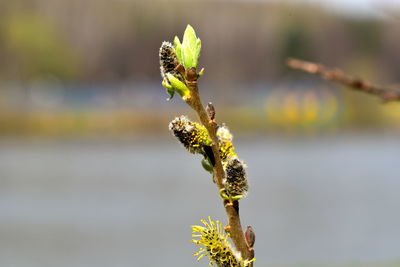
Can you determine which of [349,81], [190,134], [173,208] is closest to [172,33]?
[173,208]

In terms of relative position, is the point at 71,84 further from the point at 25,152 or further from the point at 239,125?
the point at 25,152

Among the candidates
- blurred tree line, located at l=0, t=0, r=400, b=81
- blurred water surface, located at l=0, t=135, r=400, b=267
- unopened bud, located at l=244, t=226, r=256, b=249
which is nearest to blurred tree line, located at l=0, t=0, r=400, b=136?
blurred tree line, located at l=0, t=0, r=400, b=81

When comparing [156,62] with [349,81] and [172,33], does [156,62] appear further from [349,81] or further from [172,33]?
[349,81]

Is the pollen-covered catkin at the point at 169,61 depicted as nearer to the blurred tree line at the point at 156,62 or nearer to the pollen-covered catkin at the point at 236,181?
the pollen-covered catkin at the point at 236,181

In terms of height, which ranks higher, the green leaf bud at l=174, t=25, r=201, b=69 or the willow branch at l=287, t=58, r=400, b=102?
the willow branch at l=287, t=58, r=400, b=102

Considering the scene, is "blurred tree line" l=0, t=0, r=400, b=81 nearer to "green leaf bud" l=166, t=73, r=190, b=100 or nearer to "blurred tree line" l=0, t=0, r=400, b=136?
"blurred tree line" l=0, t=0, r=400, b=136

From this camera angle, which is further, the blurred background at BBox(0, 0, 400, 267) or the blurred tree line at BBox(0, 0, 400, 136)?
the blurred tree line at BBox(0, 0, 400, 136)

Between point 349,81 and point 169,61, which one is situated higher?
point 349,81
